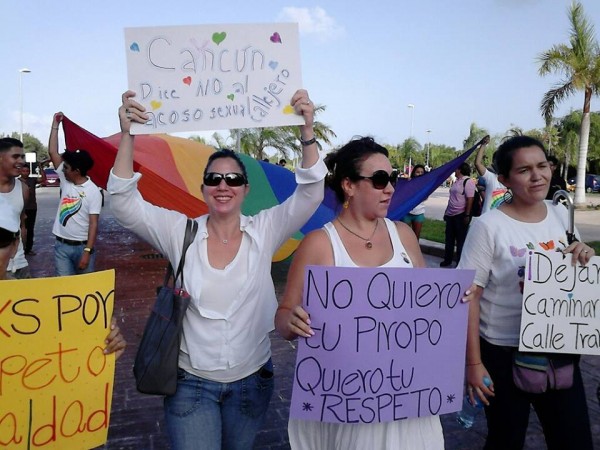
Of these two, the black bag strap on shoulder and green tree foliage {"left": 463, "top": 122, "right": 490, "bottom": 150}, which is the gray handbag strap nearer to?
the black bag strap on shoulder

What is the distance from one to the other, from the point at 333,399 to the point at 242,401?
1.30 feet

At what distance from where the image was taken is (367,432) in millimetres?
2059

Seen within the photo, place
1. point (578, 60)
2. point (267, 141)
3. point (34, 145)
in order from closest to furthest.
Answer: point (578, 60)
point (267, 141)
point (34, 145)

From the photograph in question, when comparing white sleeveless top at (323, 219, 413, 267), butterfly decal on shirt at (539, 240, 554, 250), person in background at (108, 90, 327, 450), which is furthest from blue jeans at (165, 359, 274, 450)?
butterfly decal on shirt at (539, 240, 554, 250)

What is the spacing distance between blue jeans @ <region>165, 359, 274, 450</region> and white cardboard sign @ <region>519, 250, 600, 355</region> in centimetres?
117

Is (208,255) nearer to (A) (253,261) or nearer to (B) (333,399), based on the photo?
(A) (253,261)

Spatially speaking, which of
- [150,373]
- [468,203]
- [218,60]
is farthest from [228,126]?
[468,203]

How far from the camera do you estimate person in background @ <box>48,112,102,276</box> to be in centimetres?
492

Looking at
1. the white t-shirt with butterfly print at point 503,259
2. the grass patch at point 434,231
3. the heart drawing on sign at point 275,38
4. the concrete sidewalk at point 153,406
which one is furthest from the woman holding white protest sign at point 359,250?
the grass patch at point 434,231

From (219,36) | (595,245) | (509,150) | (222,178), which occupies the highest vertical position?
(219,36)

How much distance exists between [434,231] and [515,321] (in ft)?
38.0

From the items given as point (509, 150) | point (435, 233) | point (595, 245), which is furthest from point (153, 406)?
point (435, 233)

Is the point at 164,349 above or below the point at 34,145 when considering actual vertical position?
below

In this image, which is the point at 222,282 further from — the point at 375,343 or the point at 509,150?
the point at 509,150
